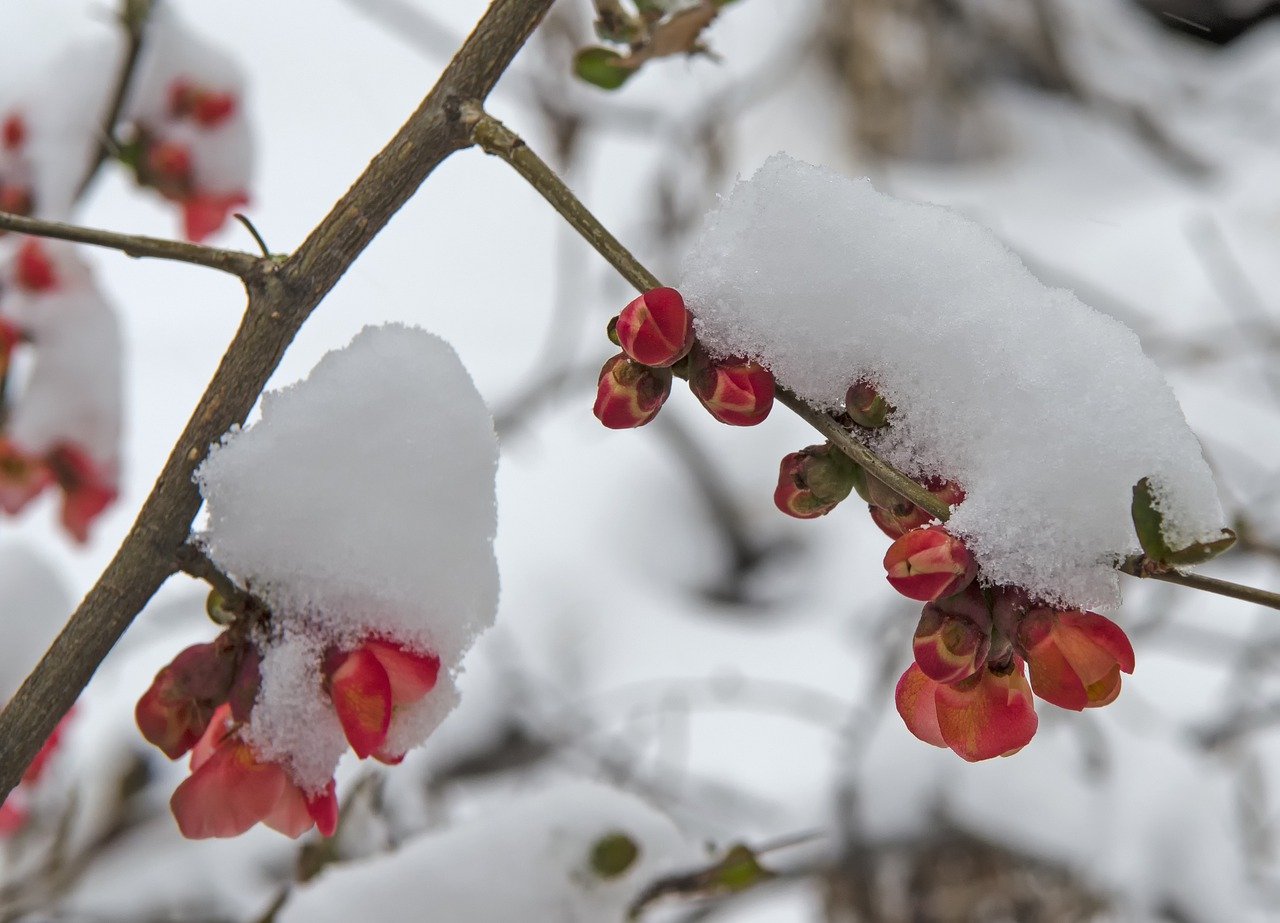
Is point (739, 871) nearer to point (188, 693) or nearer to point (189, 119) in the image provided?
point (188, 693)

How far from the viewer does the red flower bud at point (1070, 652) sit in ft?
1.30

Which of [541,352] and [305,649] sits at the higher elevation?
[305,649]

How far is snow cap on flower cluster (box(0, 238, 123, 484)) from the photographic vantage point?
97 cm

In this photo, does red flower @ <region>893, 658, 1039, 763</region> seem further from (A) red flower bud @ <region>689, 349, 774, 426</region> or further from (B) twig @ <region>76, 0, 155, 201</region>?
(B) twig @ <region>76, 0, 155, 201</region>

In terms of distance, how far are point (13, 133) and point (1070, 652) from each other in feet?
3.52

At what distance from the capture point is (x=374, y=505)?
0.48m

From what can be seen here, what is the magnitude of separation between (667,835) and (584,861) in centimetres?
6

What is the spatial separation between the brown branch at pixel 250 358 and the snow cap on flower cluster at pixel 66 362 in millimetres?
594

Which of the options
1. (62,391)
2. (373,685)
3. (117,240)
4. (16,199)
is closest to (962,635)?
(373,685)

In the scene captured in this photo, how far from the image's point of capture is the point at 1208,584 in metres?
0.35

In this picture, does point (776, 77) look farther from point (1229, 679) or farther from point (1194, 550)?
point (1194, 550)

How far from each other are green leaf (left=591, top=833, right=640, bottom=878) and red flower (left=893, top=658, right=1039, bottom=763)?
347 mm

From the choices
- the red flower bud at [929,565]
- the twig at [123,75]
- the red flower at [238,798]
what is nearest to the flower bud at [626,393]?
the red flower bud at [929,565]

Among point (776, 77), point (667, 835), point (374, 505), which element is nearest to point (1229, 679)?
point (667, 835)
